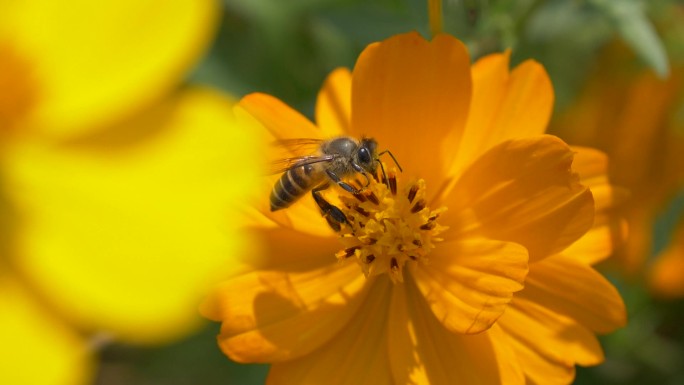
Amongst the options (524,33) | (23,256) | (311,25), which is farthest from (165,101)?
(311,25)

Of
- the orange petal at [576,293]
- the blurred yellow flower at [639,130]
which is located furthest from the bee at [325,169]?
the blurred yellow flower at [639,130]

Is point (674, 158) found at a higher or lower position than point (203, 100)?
lower

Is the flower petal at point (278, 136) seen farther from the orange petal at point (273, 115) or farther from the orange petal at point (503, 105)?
the orange petal at point (503, 105)

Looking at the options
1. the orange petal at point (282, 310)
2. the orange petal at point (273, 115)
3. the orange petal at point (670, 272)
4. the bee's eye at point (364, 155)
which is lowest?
the orange petal at point (670, 272)

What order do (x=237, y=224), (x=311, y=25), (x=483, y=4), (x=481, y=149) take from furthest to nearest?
(x=311, y=25) < (x=483, y=4) < (x=481, y=149) < (x=237, y=224)

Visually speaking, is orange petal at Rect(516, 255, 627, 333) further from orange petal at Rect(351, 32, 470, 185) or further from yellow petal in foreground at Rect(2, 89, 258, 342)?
yellow petal in foreground at Rect(2, 89, 258, 342)

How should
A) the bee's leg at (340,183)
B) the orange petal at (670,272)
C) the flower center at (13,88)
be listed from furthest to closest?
the orange petal at (670,272), the bee's leg at (340,183), the flower center at (13,88)

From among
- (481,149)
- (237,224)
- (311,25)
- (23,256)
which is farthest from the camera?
(311,25)

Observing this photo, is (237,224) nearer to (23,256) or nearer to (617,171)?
(23,256)
